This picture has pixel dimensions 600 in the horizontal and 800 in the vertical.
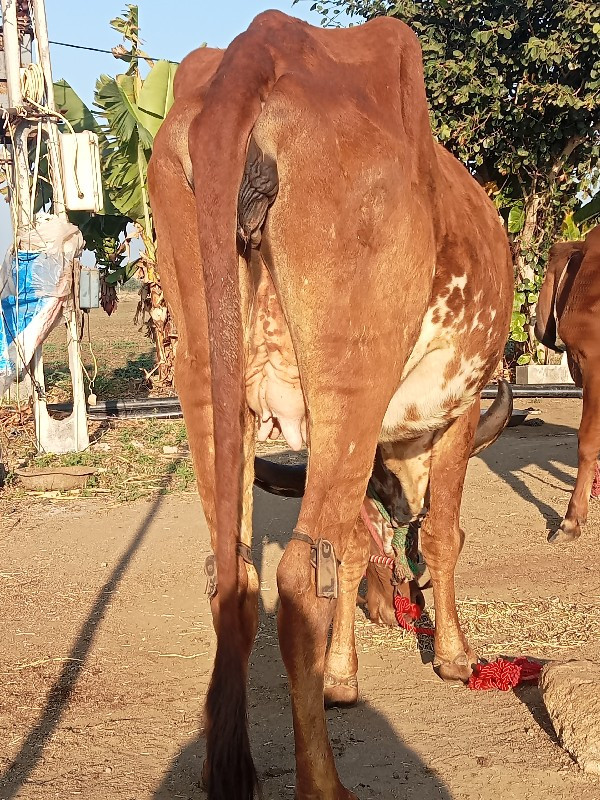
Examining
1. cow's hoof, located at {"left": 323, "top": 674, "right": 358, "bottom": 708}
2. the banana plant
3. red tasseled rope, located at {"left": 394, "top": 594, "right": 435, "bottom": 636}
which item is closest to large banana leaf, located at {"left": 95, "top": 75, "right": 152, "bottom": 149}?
the banana plant

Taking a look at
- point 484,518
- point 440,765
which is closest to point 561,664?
point 440,765

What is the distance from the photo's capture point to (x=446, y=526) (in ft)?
13.3

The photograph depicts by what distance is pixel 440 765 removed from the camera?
2.99 m

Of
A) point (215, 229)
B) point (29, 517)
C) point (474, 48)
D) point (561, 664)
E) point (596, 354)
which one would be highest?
point (474, 48)

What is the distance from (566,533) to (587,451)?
2.41 feet

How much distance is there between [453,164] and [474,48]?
30.7ft

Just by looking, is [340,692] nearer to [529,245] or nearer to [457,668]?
[457,668]

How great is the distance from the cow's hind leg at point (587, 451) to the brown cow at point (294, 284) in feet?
12.4

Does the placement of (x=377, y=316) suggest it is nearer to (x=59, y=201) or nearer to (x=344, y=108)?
(x=344, y=108)

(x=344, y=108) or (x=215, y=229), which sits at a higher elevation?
(x=344, y=108)

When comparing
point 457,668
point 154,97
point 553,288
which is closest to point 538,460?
point 553,288

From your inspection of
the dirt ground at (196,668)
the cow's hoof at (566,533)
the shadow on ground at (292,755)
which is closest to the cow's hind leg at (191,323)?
the shadow on ground at (292,755)

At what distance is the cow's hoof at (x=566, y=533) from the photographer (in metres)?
6.13

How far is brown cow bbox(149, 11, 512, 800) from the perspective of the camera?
2.41 meters
